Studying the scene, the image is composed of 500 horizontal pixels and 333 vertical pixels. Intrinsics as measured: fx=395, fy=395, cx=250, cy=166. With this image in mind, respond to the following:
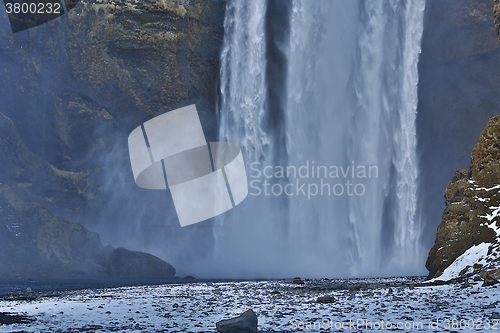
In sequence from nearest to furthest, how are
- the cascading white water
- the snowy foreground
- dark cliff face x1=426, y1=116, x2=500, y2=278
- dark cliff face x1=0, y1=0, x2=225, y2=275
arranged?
the snowy foreground < dark cliff face x1=426, y1=116, x2=500, y2=278 < the cascading white water < dark cliff face x1=0, y1=0, x2=225, y2=275

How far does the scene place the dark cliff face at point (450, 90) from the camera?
3391 cm

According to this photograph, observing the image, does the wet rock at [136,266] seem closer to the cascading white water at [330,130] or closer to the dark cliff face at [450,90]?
the cascading white water at [330,130]

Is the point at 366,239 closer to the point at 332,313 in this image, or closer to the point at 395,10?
the point at 395,10

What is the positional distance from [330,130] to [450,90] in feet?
40.1

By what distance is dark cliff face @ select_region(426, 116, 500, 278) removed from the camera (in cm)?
1334

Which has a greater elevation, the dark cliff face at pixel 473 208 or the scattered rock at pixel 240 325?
the dark cliff face at pixel 473 208

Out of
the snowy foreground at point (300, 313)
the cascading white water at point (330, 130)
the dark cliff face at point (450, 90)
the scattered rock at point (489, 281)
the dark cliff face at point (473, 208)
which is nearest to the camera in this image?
the snowy foreground at point (300, 313)

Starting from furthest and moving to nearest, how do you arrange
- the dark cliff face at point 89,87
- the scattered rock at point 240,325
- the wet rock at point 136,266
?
the dark cliff face at point 89,87 < the wet rock at point 136,266 < the scattered rock at point 240,325

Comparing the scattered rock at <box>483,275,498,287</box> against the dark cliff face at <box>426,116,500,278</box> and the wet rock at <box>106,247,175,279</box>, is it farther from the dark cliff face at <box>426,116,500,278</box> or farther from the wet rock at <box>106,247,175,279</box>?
the wet rock at <box>106,247,175,279</box>

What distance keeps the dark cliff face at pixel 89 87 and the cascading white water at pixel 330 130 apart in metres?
3.34

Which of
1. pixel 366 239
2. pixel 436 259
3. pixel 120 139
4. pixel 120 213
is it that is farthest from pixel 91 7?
pixel 436 259

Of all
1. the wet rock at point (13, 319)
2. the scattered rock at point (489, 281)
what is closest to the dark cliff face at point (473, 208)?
the scattered rock at point (489, 281)

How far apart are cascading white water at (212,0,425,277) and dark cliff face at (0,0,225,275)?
3.34m

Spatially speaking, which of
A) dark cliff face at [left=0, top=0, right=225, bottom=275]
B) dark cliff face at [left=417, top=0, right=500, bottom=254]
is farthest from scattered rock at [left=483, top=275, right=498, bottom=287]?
dark cliff face at [left=0, top=0, right=225, bottom=275]
